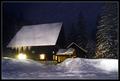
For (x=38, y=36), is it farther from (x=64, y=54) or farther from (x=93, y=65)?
(x=93, y=65)

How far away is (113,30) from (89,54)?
20164mm

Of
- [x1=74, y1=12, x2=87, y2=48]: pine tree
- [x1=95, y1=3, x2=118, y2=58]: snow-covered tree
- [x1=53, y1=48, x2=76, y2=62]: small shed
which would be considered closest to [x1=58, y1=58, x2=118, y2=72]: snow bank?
[x1=95, y1=3, x2=118, y2=58]: snow-covered tree

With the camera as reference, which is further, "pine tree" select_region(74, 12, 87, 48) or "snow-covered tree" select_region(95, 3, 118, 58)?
Answer: "pine tree" select_region(74, 12, 87, 48)

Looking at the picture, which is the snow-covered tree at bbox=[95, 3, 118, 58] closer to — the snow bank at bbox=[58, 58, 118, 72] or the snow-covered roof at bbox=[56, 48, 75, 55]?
the snow-covered roof at bbox=[56, 48, 75, 55]

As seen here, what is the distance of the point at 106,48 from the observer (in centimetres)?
3700

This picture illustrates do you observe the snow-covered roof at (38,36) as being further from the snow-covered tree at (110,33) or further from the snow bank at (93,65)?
the snow bank at (93,65)

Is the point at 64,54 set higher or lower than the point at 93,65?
lower

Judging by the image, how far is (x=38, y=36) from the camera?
46.2 m

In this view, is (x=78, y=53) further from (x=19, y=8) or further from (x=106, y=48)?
(x=19, y=8)

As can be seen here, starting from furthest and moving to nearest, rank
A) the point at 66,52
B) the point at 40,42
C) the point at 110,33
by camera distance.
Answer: the point at 40,42, the point at 66,52, the point at 110,33

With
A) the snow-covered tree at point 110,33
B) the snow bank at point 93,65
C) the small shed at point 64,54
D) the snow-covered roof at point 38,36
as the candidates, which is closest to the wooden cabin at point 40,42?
the snow-covered roof at point 38,36

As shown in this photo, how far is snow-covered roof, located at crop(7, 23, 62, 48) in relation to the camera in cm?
4454

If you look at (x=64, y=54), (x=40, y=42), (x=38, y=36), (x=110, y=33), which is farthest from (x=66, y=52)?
(x=110, y=33)

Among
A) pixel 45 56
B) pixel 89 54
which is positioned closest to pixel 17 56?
pixel 45 56
